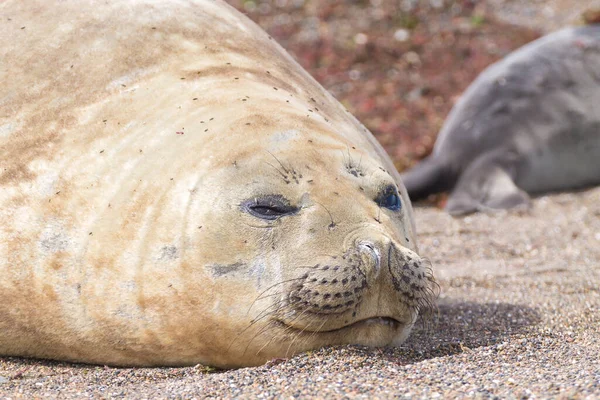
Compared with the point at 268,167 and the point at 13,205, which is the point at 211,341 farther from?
the point at 13,205

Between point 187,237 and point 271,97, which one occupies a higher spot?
point 271,97

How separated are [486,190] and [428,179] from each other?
601 mm

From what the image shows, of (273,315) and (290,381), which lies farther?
(273,315)

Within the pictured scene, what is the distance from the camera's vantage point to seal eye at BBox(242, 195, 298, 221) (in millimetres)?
3246

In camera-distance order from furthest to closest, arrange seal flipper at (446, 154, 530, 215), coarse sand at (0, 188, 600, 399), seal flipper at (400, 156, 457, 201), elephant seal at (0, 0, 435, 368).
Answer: seal flipper at (400, 156, 457, 201) < seal flipper at (446, 154, 530, 215) < elephant seal at (0, 0, 435, 368) < coarse sand at (0, 188, 600, 399)

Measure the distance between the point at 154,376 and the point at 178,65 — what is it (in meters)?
1.39

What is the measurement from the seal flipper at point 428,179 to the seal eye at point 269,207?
5.23 metres

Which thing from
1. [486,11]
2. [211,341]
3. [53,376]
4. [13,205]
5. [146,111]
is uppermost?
[146,111]

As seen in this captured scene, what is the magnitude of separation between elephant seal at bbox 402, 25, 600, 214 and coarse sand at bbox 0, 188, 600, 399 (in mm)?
3079

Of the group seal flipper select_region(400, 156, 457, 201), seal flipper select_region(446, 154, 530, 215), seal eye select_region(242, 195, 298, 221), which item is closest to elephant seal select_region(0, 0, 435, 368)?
seal eye select_region(242, 195, 298, 221)

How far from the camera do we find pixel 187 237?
10.7 feet

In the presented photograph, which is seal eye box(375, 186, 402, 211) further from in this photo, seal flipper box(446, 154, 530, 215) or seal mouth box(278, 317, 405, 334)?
seal flipper box(446, 154, 530, 215)

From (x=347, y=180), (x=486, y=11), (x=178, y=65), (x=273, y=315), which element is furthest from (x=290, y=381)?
(x=486, y=11)

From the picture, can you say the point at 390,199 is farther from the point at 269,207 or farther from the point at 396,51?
the point at 396,51
